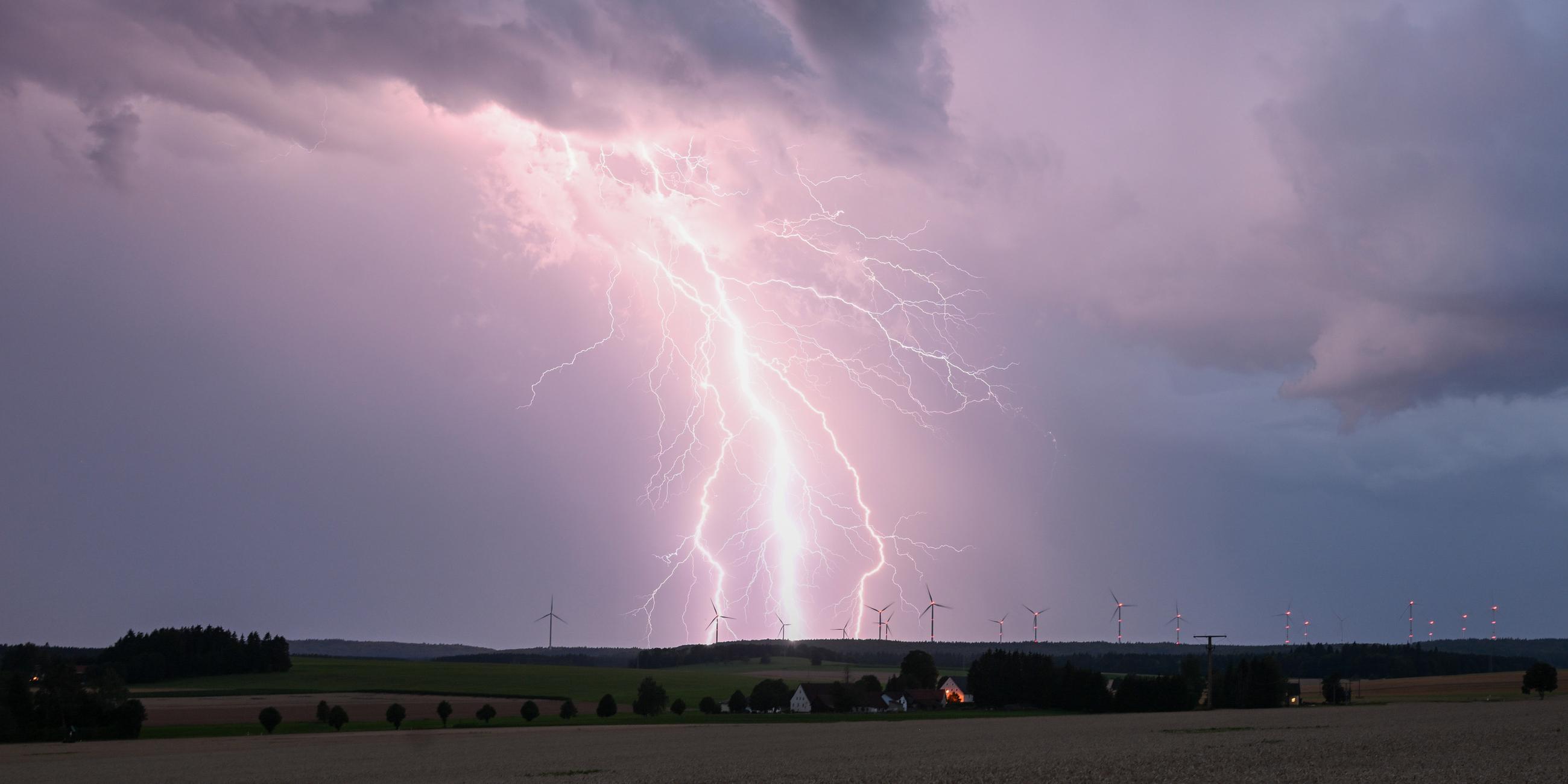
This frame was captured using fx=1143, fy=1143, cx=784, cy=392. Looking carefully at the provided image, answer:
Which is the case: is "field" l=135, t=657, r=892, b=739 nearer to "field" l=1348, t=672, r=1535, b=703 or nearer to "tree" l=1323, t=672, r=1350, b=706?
"tree" l=1323, t=672, r=1350, b=706

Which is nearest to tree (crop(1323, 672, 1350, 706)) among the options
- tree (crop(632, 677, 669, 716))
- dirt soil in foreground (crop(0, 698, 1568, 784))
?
dirt soil in foreground (crop(0, 698, 1568, 784))

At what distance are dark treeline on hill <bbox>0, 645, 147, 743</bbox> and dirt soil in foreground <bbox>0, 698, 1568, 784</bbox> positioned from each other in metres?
2.45

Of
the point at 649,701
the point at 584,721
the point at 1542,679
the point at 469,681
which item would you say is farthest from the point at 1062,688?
the point at 469,681

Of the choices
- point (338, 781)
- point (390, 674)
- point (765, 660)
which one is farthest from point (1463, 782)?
point (765, 660)

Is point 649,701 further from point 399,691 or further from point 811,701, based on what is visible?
point 399,691

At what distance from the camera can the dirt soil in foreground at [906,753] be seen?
992 inches

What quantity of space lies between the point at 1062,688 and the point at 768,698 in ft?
76.3

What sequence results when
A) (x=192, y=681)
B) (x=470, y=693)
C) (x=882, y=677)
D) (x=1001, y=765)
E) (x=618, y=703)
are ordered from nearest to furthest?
(x=1001, y=765)
(x=618, y=703)
(x=470, y=693)
(x=192, y=681)
(x=882, y=677)

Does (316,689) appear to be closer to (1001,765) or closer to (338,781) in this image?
(338,781)

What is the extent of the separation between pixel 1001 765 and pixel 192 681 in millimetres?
111739

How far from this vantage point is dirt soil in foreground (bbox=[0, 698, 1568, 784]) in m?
25.2

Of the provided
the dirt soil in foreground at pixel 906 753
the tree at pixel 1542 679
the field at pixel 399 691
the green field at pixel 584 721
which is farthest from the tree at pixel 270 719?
the tree at pixel 1542 679

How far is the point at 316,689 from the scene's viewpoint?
105 m

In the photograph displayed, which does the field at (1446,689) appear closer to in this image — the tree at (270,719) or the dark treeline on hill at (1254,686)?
the dark treeline on hill at (1254,686)
